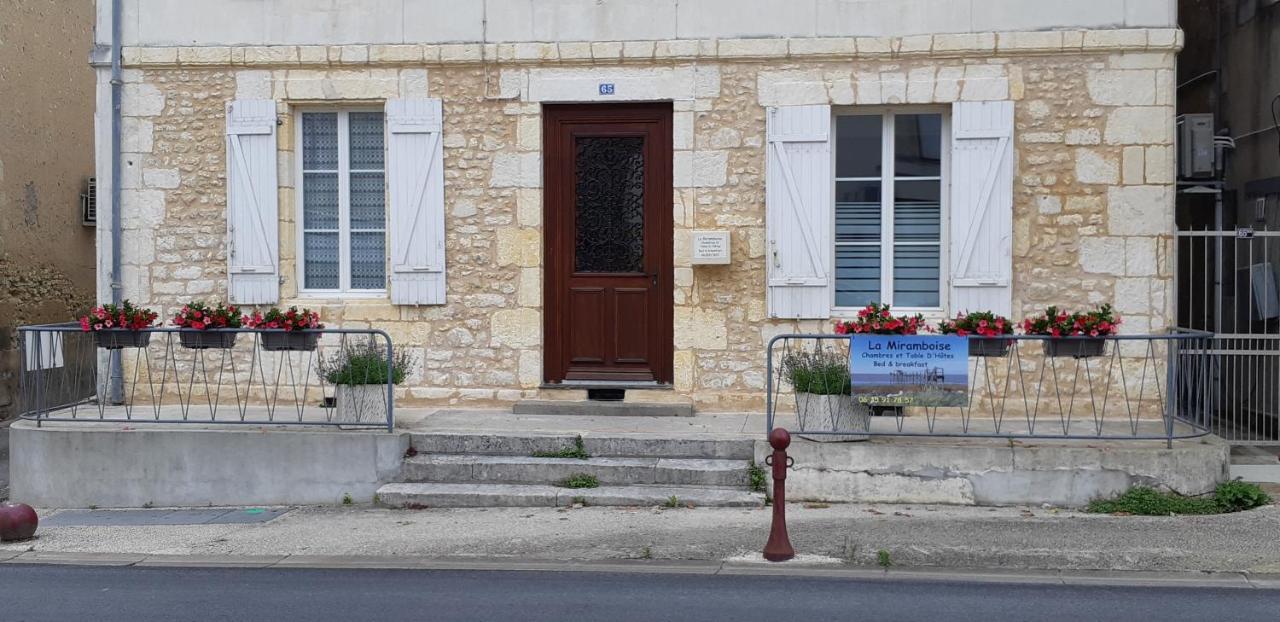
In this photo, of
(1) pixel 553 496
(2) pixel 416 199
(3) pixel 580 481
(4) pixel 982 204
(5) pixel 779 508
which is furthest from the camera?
(2) pixel 416 199

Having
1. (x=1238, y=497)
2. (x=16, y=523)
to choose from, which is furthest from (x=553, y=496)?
(x=1238, y=497)

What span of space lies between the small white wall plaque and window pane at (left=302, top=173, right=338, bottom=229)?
3254mm

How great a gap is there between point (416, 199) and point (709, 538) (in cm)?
443

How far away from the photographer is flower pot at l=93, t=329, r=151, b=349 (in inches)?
369

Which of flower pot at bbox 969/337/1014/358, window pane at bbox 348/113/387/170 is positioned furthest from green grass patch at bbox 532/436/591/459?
window pane at bbox 348/113/387/170

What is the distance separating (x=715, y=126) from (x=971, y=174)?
2.13m

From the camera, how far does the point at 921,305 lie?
10.4 m

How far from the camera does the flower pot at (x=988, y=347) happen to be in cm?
852

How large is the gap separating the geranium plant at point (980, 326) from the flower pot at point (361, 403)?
4149 mm

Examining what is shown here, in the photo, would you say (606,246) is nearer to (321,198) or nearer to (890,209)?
(890,209)

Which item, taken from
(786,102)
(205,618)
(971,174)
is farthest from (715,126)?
(205,618)

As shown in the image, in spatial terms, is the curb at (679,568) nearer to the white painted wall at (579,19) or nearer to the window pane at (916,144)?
the window pane at (916,144)

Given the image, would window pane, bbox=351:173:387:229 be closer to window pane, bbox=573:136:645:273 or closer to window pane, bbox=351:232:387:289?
window pane, bbox=351:232:387:289

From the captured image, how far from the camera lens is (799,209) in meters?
10.2
